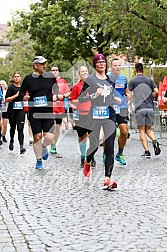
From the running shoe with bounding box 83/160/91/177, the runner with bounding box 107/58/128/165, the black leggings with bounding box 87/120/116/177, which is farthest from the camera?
the runner with bounding box 107/58/128/165

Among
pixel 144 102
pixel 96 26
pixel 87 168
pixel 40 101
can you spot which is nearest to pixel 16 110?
pixel 144 102

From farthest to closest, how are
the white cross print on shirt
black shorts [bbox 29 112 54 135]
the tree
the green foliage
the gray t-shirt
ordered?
the green foliage
the tree
the gray t-shirt
black shorts [bbox 29 112 54 135]
the white cross print on shirt

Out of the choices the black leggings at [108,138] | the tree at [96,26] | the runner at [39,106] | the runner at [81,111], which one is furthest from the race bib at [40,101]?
the tree at [96,26]

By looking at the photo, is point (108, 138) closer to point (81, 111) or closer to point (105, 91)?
point (105, 91)

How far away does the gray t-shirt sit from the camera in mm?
12062

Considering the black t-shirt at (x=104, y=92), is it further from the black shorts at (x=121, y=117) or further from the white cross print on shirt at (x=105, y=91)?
the black shorts at (x=121, y=117)

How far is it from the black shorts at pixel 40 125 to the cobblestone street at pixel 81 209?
27.4 inches

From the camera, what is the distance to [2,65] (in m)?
74.4

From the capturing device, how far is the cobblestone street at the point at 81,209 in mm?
5195

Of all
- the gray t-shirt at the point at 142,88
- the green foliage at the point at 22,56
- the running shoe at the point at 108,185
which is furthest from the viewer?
the green foliage at the point at 22,56

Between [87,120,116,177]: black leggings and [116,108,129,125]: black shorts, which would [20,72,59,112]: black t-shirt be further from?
[87,120,116,177]: black leggings

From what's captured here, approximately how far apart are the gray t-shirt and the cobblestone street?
1591 mm

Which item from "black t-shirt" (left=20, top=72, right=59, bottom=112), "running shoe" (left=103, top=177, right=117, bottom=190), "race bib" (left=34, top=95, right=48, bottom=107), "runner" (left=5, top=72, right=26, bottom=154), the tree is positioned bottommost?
"running shoe" (left=103, top=177, right=117, bottom=190)

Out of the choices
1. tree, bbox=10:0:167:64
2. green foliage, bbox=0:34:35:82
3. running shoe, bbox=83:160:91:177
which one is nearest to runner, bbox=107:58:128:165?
running shoe, bbox=83:160:91:177
